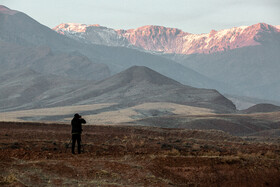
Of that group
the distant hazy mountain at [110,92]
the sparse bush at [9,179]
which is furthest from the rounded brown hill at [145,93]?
the sparse bush at [9,179]

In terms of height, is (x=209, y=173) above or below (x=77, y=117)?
below

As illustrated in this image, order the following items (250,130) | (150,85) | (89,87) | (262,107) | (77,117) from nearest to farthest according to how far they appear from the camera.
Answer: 1. (77,117)
2. (250,130)
3. (262,107)
4. (150,85)
5. (89,87)

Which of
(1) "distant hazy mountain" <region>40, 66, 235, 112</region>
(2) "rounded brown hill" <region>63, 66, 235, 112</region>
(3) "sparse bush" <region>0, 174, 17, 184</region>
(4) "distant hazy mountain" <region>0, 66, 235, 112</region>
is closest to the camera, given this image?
(3) "sparse bush" <region>0, 174, 17, 184</region>

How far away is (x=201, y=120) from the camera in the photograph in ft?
242

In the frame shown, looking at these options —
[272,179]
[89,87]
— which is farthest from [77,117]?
[89,87]

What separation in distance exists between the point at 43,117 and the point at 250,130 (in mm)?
52098

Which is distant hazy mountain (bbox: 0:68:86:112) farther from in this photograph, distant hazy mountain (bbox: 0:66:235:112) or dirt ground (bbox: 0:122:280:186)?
dirt ground (bbox: 0:122:280:186)

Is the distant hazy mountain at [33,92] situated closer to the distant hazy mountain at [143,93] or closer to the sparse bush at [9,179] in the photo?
the distant hazy mountain at [143,93]

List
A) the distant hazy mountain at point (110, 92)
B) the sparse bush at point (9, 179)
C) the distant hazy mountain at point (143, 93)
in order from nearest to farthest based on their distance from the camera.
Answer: the sparse bush at point (9, 179), the distant hazy mountain at point (143, 93), the distant hazy mountain at point (110, 92)

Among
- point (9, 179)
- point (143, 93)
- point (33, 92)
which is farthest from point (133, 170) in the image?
point (33, 92)

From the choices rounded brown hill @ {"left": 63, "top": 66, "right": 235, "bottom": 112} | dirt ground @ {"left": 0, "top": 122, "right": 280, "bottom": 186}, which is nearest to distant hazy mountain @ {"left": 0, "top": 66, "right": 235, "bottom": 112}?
rounded brown hill @ {"left": 63, "top": 66, "right": 235, "bottom": 112}

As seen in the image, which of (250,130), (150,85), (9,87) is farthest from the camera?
(9,87)

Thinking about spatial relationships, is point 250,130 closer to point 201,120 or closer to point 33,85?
point 201,120

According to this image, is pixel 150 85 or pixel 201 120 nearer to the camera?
pixel 201 120
